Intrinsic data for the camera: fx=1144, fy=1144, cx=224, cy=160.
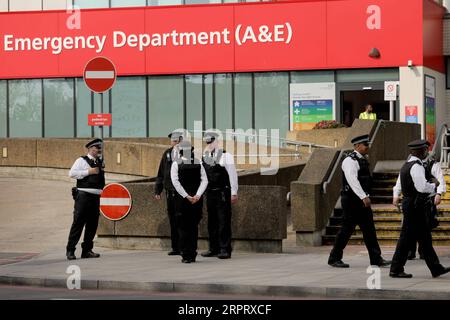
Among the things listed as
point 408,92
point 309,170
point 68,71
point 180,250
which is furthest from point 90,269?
point 68,71

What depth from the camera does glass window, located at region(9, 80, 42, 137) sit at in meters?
43.2

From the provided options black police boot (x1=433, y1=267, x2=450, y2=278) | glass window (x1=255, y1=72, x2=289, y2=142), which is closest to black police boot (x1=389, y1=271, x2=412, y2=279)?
black police boot (x1=433, y1=267, x2=450, y2=278)

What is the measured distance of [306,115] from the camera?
39719mm

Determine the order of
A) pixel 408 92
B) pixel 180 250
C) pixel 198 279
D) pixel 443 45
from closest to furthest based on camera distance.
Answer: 1. pixel 198 279
2. pixel 180 250
3. pixel 408 92
4. pixel 443 45

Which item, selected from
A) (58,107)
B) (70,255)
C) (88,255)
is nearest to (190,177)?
(88,255)

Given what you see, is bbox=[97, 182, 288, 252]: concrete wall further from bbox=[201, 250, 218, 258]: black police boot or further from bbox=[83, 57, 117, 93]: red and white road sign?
bbox=[83, 57, 117, 93]: red and white road sign

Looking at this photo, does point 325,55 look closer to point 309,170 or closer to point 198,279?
point 309,170

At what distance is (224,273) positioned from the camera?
14523 mm

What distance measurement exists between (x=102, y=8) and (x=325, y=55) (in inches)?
344

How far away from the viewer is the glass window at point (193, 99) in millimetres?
41062

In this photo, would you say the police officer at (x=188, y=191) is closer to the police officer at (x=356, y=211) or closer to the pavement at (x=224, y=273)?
the pavement at (x=224, y=273)

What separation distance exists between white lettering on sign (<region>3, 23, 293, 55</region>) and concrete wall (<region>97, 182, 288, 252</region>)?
877 inches

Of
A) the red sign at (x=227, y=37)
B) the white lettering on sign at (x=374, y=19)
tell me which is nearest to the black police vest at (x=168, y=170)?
the red sign at (x=227, y=37)

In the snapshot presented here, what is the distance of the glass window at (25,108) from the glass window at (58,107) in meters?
0.32
